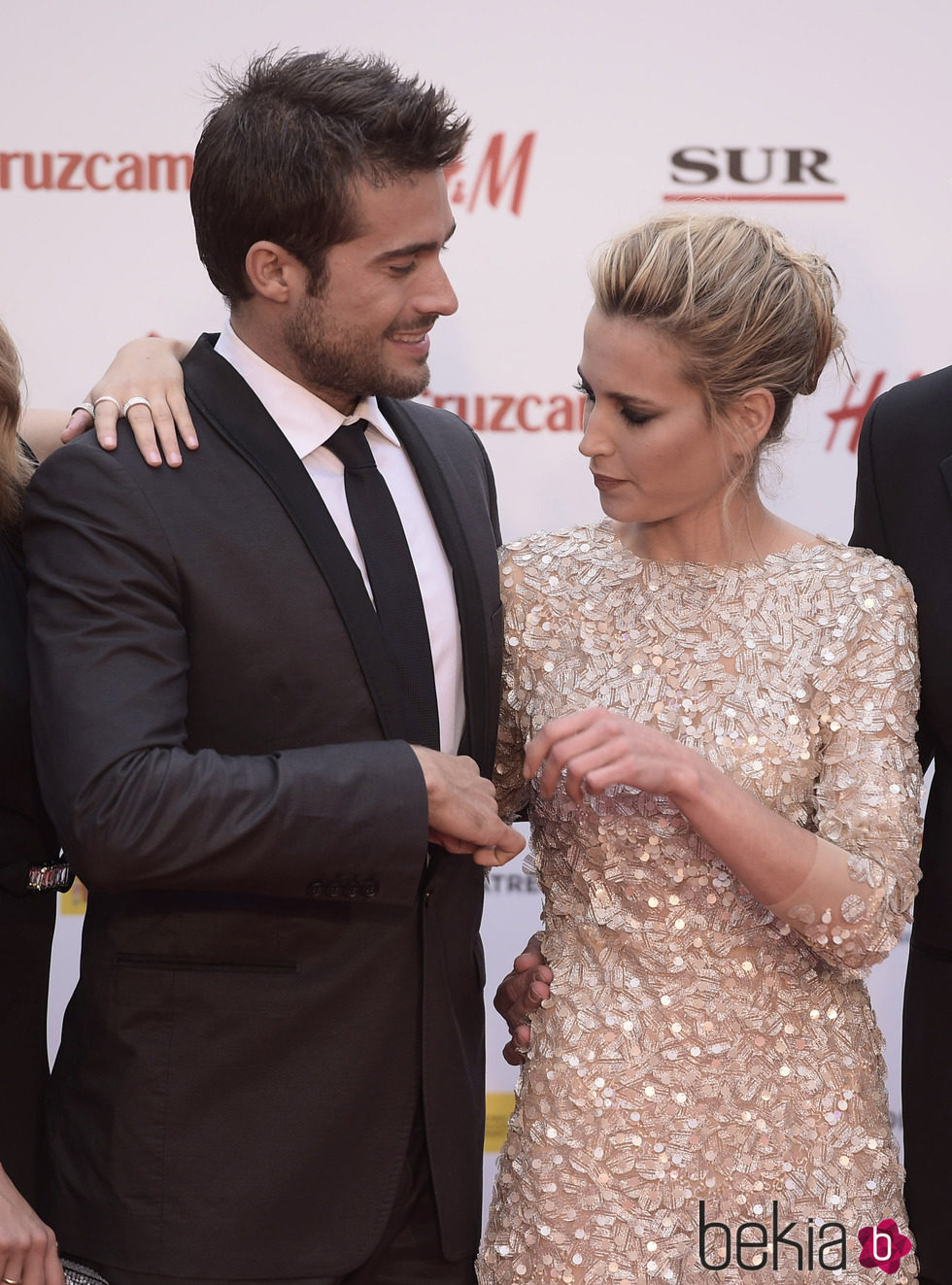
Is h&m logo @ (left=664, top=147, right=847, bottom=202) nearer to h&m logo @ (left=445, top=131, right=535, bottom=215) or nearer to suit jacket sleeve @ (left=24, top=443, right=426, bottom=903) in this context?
h&m logo @ (left=445, top=131, right=535, bottom=215)

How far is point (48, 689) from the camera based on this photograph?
1609mm

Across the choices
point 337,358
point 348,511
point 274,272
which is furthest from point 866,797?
point 274,272

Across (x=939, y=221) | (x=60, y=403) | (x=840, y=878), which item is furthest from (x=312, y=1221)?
(x=939, y=221)

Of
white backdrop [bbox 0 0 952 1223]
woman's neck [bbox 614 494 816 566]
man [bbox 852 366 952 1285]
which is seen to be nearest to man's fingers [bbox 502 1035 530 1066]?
man [bbox 852 366 952 1285]

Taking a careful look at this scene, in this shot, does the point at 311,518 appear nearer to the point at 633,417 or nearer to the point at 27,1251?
the point at 633,417

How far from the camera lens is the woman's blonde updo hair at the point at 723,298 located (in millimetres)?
1857

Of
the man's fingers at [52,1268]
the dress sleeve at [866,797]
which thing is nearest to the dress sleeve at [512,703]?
the dress sleeve at [866,797]

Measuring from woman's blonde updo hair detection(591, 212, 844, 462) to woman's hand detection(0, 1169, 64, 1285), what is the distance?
1.23 m

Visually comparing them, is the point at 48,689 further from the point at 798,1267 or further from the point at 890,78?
the point at 890,78

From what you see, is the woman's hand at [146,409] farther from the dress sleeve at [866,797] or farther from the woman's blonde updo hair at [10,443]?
the dress sleeve at [866,797]

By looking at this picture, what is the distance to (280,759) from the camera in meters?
1.58

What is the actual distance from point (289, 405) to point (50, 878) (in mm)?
660

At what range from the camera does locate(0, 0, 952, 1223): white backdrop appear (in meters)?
2.89

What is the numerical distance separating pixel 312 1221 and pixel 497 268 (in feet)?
6.09
